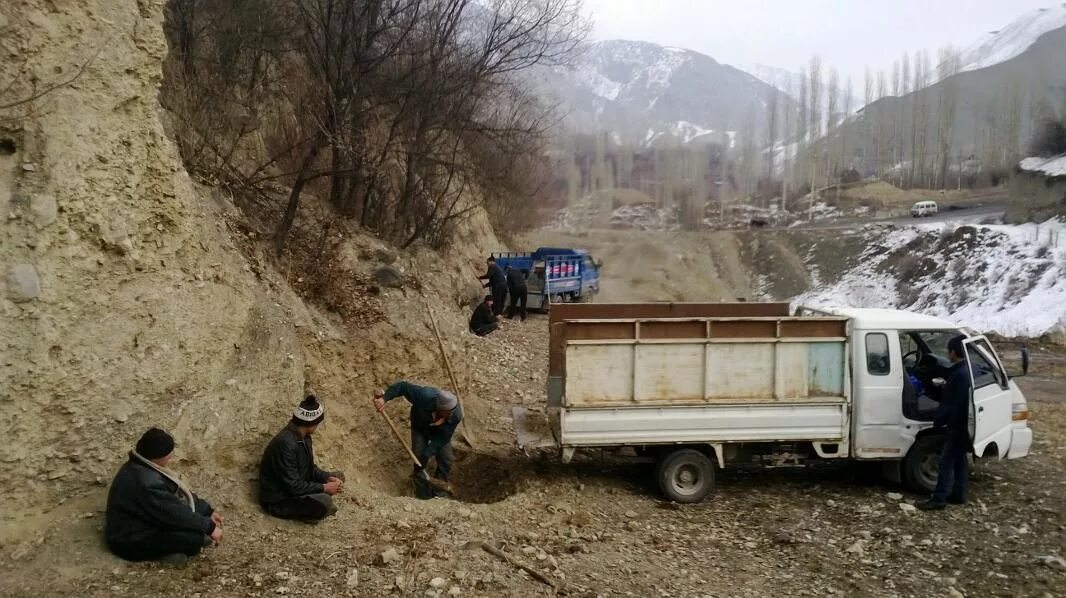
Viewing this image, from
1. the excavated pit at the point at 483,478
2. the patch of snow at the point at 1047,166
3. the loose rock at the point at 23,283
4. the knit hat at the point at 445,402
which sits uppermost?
the patch of snow at the point at 1047,166

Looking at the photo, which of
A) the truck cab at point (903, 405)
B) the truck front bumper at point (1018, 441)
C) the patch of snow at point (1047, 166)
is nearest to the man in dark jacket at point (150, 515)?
the truck cab at point (903, 405)

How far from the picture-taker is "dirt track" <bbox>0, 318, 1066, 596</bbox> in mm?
5125

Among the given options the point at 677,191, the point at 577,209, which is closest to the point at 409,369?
the point at 577,209

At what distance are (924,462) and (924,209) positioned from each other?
44429mm

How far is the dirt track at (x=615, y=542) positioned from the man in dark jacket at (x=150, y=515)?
13 centimetres

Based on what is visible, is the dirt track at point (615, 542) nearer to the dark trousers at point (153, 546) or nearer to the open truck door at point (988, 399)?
the dark trousers at point (153, 546)

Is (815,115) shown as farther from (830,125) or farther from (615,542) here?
(615,542)

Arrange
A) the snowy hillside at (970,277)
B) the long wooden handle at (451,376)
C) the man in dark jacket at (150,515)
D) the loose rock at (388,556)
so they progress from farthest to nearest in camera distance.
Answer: the snowy hillside at (970,277)
the long wooden handle at (451,376)
the loose rock at (388,556)
the man in dark jacket at (150,515)

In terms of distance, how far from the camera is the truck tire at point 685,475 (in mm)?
7852

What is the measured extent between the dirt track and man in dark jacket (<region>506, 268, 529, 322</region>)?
10.8 meters

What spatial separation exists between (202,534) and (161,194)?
10.0 ft

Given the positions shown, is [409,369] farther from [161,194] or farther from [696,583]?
[696,583]

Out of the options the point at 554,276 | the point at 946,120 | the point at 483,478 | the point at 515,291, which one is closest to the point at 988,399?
the point at 483,478

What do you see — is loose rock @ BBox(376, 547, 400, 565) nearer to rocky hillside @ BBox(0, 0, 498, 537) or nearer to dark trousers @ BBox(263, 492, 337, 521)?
dark trousers @ BBox(263, 492, 337, 521)
